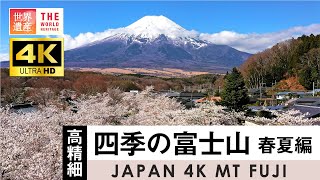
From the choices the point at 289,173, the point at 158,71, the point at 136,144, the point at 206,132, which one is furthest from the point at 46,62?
the point at 158,71

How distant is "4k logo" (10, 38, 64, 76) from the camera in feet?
14.8

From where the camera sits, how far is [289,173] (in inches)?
166

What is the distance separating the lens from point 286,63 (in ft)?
99.8

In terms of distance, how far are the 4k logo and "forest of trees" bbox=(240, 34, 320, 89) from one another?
24.2 meters

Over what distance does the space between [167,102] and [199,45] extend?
66.5 m

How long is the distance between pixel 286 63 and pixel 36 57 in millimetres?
28563

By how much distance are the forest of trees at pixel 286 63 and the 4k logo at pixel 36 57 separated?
2424cm

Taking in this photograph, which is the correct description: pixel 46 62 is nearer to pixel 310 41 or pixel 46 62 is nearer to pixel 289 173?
pixel 289 173
